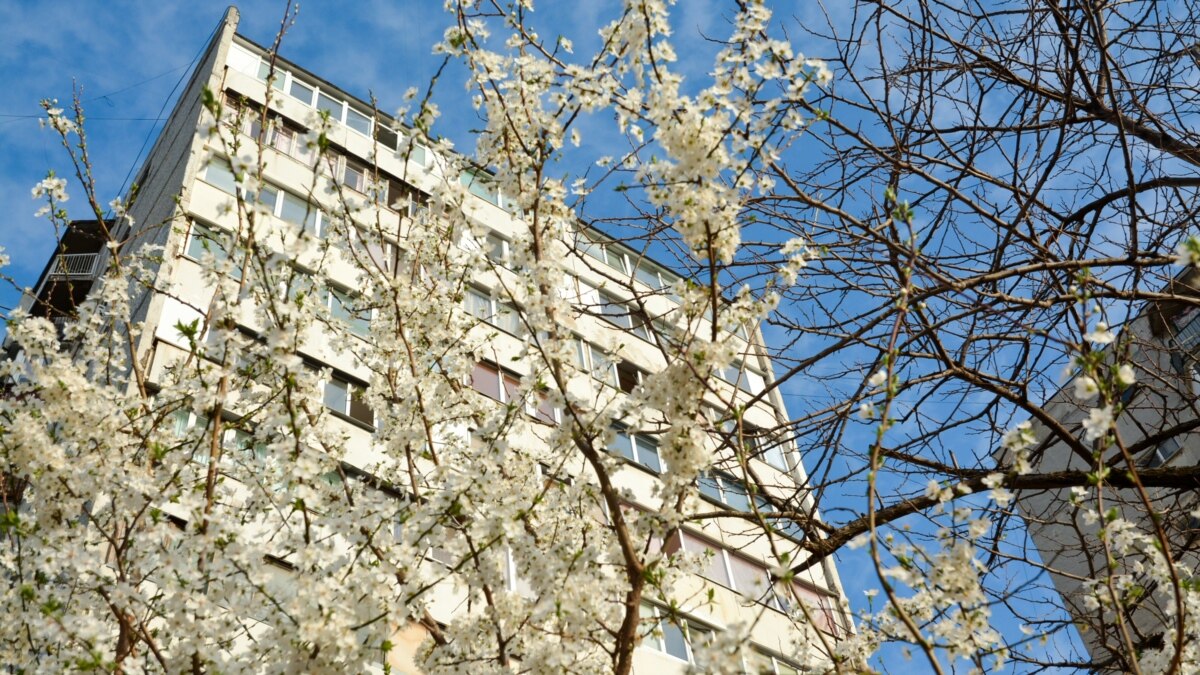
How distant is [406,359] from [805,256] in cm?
285

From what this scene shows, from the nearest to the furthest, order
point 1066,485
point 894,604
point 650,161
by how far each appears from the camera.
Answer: point 894,604 < point 650,161 < point 1066,485

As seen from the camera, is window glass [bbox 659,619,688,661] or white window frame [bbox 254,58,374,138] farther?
white window frame [bbox 254,58,374,138]

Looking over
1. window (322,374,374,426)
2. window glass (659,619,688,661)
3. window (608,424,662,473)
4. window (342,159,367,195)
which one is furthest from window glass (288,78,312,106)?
window glass (659,619,688,661)

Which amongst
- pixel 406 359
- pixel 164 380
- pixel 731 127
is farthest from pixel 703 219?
pixel 164 380

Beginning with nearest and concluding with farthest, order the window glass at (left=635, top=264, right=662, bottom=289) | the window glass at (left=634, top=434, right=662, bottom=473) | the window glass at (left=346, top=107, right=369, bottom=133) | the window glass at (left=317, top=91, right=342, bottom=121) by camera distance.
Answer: the window glass at (left=634, top=434, right=662, bottom=473)
the window glass at (left=317, top=91, right=342, bottom=121)
the window glass at (left=346, top=107, right=369, bottom=133)
the window glass at (left=635, top=264, right=662, bottom=289)

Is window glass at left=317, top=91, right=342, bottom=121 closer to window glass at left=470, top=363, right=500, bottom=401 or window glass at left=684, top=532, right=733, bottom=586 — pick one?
window glass at left=470, top=363, right=500, bottom=401

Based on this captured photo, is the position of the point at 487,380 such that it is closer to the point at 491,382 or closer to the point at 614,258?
the point at 491,382

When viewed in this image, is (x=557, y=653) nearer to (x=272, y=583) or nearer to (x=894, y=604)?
(x=272, y=583)

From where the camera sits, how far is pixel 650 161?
4973 mm

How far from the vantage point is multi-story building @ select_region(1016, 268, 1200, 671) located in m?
5.42

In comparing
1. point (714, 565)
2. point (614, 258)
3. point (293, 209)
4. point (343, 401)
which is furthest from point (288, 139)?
point (714, 565)

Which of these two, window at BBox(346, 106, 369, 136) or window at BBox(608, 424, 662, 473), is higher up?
window at BBox(346, 106, 369, 136)

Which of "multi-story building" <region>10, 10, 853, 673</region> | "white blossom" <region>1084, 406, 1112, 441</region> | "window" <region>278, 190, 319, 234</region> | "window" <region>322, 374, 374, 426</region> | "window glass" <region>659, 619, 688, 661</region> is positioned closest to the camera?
"white blossom" <region>1084, 406, 1112, 441</region>

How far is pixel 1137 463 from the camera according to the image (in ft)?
36.2
